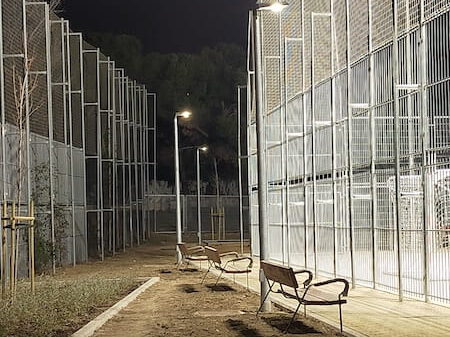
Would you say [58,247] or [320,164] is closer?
[320,164]

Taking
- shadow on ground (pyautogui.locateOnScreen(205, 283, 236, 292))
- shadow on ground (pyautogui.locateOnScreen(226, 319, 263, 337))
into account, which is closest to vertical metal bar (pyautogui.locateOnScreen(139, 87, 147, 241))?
shadow on ground (pyautogui.locateOnScreen(205, 283, 236, 292))

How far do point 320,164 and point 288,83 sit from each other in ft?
13.2

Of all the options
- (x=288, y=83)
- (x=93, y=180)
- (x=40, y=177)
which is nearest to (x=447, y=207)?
(x=288, y=83)

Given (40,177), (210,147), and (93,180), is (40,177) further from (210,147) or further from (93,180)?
(210,147)

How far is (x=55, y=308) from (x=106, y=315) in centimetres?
103

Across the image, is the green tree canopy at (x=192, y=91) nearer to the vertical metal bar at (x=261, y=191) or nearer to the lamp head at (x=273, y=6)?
the vertical metal bar at (x=261, y=191)

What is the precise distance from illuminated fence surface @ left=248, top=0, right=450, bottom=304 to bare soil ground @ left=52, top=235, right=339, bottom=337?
10.3ft

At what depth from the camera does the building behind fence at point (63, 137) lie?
2592cm

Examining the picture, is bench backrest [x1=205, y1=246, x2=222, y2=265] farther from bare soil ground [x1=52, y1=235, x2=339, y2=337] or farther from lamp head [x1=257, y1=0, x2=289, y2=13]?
lamp head [x1=257, y1=0, x2=289, y2=13]

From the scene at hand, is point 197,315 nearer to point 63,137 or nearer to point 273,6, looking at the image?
point 273,6

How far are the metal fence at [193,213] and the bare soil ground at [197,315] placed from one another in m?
34.9

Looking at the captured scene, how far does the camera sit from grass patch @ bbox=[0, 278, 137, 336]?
41.1ft

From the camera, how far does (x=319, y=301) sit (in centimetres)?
1232

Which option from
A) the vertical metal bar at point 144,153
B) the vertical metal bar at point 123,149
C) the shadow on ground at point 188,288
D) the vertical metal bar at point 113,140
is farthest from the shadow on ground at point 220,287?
the vertical metal bar at point 144,153
